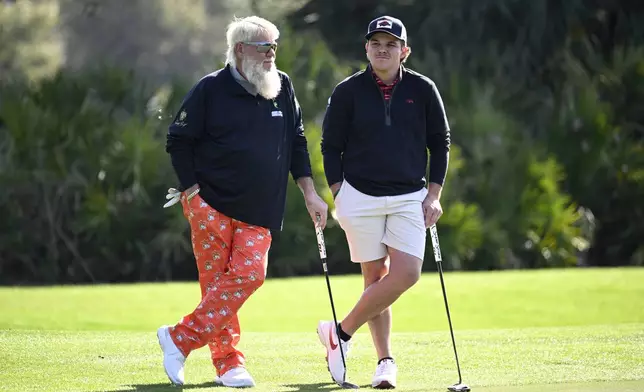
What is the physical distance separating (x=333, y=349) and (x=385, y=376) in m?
0.41

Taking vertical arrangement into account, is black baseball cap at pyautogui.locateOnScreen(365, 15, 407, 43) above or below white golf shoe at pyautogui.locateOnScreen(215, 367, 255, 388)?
above

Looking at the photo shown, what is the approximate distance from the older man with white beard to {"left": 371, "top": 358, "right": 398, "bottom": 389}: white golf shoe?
2.13 feet

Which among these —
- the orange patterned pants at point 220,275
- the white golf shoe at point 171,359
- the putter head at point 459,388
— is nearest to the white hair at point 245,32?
the orange patterned pants at point 220,275

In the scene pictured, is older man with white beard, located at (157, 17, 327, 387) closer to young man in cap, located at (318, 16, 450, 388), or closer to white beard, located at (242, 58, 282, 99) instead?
white beard, located at (242, 58, 282, 99)

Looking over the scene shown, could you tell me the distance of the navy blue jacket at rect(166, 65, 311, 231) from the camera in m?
7.19

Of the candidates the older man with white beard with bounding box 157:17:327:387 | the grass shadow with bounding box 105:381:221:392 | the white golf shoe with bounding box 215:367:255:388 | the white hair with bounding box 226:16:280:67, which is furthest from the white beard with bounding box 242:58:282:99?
the grass shadow with bounding box 105:381:221:392

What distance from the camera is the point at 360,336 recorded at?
10047 mm

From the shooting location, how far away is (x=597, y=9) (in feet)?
78.0

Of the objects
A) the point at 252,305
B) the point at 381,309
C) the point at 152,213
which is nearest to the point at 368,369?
the point at 381,309

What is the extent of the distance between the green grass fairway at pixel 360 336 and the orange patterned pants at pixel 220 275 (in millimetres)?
227

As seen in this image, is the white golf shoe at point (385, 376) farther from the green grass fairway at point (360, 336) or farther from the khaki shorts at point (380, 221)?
the khaki shorts at point (380, 221)

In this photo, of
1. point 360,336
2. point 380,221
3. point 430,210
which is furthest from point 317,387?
point 360,336

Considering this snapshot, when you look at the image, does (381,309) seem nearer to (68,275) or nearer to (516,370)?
(516,370)

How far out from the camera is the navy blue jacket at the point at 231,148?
7.19 m
